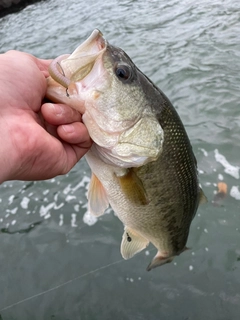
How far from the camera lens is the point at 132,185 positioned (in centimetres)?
212

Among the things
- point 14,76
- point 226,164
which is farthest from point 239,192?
point 14,76

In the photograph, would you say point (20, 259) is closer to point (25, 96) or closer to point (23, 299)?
point (23, 299)

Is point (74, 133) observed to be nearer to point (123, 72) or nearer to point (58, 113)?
point (58, 113)

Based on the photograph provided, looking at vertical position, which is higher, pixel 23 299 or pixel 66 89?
pixel 66 89

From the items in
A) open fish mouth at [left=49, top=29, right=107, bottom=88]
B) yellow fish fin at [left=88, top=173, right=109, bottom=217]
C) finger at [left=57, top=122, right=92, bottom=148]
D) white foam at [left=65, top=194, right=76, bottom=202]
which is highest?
open fish mouth at [left=49, top=29, right=107, bottom=88]

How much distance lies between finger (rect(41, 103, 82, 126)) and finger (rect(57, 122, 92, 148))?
31 millimetres

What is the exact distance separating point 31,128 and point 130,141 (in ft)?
1.75

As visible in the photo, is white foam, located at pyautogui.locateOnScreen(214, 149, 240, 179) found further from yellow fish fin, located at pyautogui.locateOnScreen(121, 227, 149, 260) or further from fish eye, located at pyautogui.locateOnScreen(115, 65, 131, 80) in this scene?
fish eye, located at pyautogui.locateOnScreen(115, 65, 131, 80)

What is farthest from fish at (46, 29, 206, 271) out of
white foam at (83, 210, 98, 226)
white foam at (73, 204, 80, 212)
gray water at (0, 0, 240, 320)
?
white foam at (73, 204, 80, 212)

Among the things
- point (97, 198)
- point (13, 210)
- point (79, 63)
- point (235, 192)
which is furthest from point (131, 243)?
point (13, 210)

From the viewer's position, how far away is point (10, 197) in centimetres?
498

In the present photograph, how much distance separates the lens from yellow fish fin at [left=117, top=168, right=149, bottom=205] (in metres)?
2.11

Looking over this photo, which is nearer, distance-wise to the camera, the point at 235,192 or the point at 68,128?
the point at 68,128

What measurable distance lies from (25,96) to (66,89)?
0.26m
